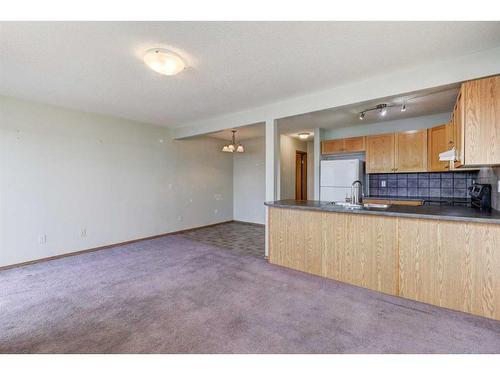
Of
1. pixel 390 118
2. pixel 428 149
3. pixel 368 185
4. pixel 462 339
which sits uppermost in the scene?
pixel 390 118

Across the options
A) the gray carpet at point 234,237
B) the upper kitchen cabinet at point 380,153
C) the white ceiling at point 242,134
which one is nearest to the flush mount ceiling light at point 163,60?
the gray carpet at point 234,237

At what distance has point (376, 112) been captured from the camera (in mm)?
4086

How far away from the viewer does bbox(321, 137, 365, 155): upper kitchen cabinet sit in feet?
15.3

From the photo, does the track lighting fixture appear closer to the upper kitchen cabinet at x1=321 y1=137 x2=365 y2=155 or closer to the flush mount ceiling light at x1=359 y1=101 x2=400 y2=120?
the flush mount ceiling light at x1=359 y1=101 x2=400 y2=120

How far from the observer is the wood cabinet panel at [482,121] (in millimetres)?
2014

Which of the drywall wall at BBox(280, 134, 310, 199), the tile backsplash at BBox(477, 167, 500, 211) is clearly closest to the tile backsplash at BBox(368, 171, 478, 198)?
the tile backsplash at BBox(477, 167, 500, 211)

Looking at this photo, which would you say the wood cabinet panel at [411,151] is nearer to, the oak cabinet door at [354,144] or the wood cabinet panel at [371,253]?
the oak cabinet door at [354,144]

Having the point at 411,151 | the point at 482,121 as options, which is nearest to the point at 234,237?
the point at 411,151

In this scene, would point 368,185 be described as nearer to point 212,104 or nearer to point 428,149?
point 428,149

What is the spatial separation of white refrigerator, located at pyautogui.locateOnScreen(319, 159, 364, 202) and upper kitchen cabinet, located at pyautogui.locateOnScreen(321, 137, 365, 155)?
0.98 ft

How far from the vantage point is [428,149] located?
13.2 ft
